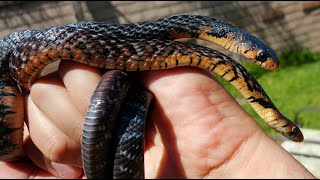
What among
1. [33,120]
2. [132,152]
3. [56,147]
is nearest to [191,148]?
[132,152]

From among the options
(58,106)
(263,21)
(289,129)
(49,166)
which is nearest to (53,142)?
(58,106)

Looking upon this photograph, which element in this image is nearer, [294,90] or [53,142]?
[53,142]

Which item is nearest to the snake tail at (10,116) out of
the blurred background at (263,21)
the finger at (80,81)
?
the finger at (80,81)

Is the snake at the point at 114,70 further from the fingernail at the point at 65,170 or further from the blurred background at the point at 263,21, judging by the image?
the blurred background at the point at 263,21

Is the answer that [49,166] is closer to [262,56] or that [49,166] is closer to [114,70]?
[114,70]

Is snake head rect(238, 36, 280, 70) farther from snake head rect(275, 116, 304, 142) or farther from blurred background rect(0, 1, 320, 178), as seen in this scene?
blurred background rect(0, 1, 320, 178)

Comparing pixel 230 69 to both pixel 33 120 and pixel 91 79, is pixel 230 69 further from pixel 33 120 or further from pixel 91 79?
pixel 33 120

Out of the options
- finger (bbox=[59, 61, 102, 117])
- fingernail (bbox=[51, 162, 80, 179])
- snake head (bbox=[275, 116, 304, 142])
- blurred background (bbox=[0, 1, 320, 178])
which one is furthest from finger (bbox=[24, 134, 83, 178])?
blurred background (bbox=[0, 1, 320, 178])
